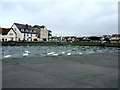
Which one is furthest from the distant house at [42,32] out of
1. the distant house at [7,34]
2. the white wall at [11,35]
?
the distant house at [7,34]

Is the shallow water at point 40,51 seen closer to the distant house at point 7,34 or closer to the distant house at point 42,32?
the distant house at point 7,34

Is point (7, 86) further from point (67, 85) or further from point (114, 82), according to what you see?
point (114, 82)

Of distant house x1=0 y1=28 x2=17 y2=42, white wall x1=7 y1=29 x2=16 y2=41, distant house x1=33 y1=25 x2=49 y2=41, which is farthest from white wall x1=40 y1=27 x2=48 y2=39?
distant house x1=0 y1=28 x2=17 y2=42

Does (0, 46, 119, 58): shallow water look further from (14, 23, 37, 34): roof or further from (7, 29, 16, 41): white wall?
(14, 23, 37, 34): roof

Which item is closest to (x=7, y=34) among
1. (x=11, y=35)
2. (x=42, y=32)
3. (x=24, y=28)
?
(x=11, y=35)

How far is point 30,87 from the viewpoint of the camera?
4.69 metres

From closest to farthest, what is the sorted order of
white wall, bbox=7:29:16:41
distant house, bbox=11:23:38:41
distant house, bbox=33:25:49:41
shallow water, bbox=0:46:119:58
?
shallow water, bbox=0:46:119:58
white wall, bbox=7:29:16:41
distant house, bbox=11:23:38:41
distant house, bbox=33:25:49:41

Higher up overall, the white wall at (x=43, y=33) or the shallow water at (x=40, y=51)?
the white wall at (x=43, y=33)

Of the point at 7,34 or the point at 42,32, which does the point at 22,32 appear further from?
the point at 42,32

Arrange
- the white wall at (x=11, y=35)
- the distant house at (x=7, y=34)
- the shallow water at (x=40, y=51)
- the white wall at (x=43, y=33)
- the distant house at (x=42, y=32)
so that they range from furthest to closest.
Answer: the white wall at (x=43, y=33), the distant house at (x=42, y=32), the white wall at (x=11, y=35), the distant house at (x=7, y=34), the shallow water at (x=40, y=51)

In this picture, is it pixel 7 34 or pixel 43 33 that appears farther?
pixel 43 33

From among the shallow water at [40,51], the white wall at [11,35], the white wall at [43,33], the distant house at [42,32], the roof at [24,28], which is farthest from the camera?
the white wall at [43,33]

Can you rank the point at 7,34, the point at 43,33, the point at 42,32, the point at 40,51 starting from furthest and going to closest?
1. the point at 43,33
2. the point at 42,32
3. the point at 7,34
4. the point at 40,51

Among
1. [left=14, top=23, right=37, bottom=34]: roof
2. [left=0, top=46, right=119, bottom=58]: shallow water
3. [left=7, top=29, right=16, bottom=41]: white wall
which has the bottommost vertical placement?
[left=0, top=46, right=119, bottom=58]: shallow water
